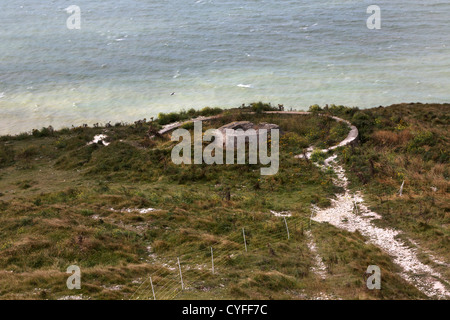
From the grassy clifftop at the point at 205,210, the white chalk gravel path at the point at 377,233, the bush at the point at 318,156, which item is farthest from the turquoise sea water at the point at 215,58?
the white chalk gravel path at the point at 377,233

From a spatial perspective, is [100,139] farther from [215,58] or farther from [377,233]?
[215,58]

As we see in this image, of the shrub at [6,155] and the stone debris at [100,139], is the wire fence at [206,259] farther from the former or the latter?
the shrub at [6,155]

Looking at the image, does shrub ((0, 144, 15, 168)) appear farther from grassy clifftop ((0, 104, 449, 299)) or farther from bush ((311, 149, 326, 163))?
bush ((311, 149, 326, 163))

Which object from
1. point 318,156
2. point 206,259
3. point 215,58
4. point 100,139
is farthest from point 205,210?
point 215,58

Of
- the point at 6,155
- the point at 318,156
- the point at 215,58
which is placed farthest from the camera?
the point at 215,58

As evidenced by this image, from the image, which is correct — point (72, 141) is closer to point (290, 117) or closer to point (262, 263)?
point (290, 117)

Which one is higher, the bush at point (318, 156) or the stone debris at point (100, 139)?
the bush at point (318, 156)
